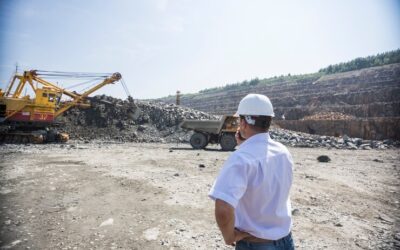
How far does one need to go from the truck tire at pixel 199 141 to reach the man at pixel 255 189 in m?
14.1

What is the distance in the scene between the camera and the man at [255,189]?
1.45 metres

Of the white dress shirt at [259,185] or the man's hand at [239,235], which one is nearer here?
the white dress shirt at [259,185]

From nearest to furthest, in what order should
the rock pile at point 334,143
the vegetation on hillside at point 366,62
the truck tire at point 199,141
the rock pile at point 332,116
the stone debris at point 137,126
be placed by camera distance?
the truck tire at point 199,141
the rock pile at point 334,143
the stone debris at point 137,126
the rock pile at point 332,116
the vegetation on hillside at point 366,62

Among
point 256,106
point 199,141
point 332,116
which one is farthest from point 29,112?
point 332,116

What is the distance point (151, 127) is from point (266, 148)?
21.8 metres

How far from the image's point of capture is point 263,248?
5.31ft

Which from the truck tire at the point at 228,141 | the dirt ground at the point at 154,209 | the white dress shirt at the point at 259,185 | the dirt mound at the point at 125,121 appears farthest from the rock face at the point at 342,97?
the white dress shirt at the point at 259,185

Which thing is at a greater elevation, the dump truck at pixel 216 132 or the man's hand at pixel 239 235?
the man's hand at pixel 239 235

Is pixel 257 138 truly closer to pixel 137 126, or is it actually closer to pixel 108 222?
pixel 108 222

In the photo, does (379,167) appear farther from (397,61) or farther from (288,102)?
(397,61)

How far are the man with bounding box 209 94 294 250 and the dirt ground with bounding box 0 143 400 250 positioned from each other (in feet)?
7.78

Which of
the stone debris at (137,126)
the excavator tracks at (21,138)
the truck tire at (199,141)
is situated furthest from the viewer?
the stone debris at (137,126)

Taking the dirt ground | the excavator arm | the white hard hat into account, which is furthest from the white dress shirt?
the excavator arm

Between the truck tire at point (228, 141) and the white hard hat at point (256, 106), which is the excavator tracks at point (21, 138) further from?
the white hard hat at point (256, 106)
